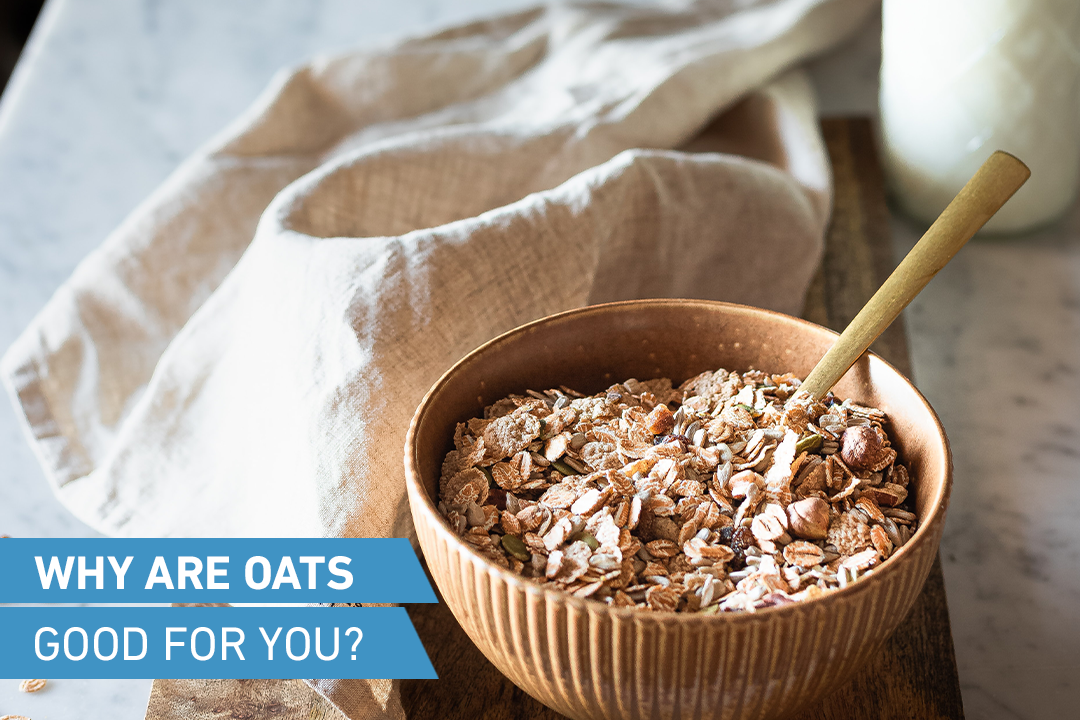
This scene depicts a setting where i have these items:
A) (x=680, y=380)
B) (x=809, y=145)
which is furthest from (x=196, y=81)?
(x=680, y=380)

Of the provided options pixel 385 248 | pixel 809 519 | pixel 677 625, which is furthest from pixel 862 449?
pixel 385 248

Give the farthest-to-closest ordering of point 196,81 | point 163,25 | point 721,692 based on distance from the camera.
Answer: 1. point 163,25
2. point 196,81
3. point 721,692

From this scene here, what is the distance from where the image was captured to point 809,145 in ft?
3.01

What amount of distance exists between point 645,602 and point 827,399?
0.67 ft

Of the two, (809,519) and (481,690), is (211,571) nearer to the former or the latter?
(481,690)

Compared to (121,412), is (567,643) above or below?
above

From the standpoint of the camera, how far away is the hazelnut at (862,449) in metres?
0.53

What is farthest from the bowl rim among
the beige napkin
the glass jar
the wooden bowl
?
the glass jar

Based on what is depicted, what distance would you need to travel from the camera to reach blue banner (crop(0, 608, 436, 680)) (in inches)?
23.4

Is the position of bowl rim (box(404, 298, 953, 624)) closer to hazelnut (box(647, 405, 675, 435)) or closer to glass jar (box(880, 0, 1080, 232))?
hazelnut (box(647, 405, 675, 435))

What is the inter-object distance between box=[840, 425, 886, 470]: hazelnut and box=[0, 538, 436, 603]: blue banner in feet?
0.97

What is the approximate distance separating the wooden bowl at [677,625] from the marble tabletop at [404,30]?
0.20m

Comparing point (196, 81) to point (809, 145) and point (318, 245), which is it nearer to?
point (318, 245)

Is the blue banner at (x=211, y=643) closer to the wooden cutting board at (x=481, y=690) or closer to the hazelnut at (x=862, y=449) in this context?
the wooden cutting board at (x=481, y=690)
